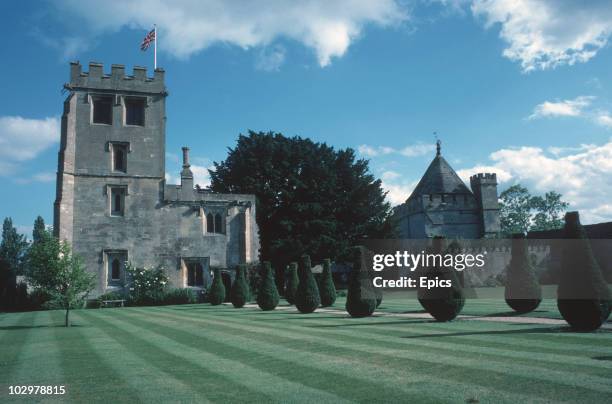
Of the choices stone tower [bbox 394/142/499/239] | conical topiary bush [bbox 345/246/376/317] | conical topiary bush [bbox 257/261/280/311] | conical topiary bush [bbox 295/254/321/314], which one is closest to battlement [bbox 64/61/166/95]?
conical topiary bush [bbox 257/261/280/311]

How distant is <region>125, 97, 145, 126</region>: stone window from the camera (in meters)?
41.0

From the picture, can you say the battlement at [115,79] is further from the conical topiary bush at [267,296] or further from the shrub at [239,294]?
the conical topiary bush at [267,296]

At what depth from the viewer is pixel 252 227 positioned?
4119 cm

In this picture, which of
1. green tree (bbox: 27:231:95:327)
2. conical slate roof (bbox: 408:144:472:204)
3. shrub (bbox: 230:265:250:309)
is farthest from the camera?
conical slate roof (bbox: 408:144:472:204)

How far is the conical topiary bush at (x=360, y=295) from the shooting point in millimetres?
21016

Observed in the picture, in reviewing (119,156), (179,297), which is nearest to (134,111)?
(119,156)

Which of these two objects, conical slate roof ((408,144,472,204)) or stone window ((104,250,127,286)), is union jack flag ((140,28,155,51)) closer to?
stone window ((104,250,127,286))

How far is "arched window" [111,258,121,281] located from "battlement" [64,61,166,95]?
1405 centimetres

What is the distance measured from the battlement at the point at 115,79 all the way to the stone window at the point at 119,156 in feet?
15.3

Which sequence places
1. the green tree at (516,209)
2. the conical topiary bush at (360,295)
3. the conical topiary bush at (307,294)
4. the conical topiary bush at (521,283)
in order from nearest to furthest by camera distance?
1. the conical topiary bush at (521,283)
2. the conical topiary bush at (360,295)
3. the conical topiary bush at (307,294)
4. the green tree at (516,209)

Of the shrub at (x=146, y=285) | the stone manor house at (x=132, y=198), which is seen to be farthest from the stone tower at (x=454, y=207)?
the shrub at (x=146, y=285)

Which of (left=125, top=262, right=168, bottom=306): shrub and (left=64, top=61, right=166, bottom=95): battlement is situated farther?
(left=64, top=61, right=166, bottom=95): battlement

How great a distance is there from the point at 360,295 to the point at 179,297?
21042 mm

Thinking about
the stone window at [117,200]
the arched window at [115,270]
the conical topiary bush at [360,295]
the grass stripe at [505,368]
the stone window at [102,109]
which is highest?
the stone window at [102,109]
